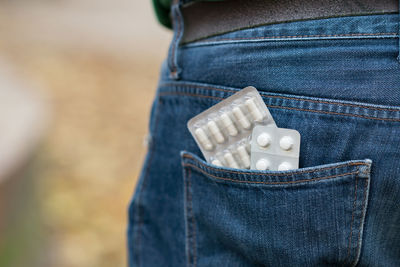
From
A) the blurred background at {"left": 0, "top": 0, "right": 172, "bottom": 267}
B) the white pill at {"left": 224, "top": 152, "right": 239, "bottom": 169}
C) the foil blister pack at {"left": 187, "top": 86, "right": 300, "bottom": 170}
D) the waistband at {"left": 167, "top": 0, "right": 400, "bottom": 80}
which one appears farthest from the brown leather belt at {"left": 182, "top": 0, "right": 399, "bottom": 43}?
the blurred background at {"left": 0, "top": 0, "right": 172, "bottom": 267}

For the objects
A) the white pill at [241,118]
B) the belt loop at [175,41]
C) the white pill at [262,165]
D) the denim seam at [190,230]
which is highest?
the belt loop at [175,41]

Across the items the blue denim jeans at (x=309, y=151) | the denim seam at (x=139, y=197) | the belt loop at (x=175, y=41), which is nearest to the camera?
the blue denim jeans at (x=309, y=151)

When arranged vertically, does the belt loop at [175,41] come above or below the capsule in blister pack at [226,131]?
above

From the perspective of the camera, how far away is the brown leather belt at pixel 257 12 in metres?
0.73

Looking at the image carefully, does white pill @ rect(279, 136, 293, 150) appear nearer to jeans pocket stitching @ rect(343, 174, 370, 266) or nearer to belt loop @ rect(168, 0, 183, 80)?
jeans pocket stitching @ rect(343, 174, 370, 266)

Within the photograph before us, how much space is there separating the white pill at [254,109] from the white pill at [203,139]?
0.11 m

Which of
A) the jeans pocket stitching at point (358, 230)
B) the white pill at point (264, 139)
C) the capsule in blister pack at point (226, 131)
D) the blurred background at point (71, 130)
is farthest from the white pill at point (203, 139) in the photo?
the blurred background at point (71, 130)

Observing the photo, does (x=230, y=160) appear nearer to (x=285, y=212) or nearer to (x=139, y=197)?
(x=285, y=212)

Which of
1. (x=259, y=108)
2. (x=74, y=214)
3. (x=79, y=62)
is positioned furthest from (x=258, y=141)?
(x=79, y=62)

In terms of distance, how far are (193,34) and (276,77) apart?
0.24 metres

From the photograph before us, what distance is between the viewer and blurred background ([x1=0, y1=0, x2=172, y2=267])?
2.23m

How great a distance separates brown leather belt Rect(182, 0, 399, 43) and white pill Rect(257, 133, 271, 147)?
0.68 feet

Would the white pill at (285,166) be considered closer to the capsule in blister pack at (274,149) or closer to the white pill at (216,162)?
the capsule in blister pack at (274,149)

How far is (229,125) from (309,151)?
0.17m
